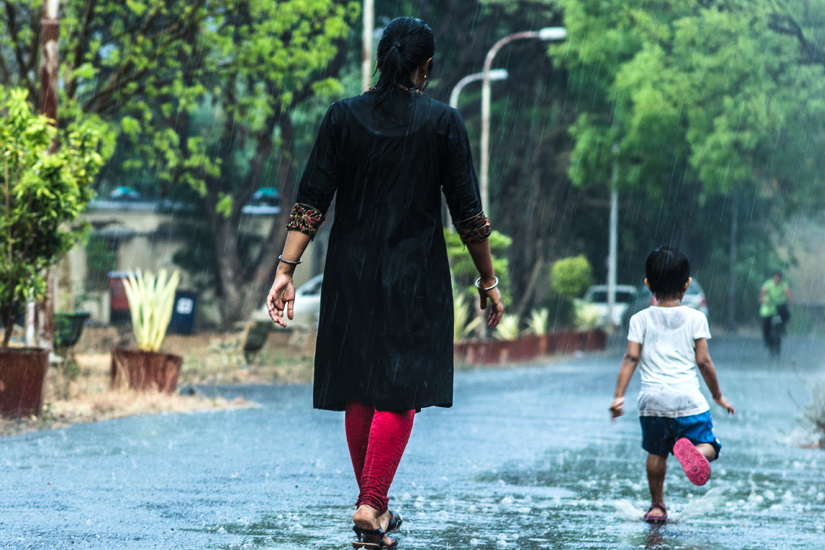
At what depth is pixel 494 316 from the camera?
189 inches

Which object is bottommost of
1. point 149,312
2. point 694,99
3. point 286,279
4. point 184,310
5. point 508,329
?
point 184,310

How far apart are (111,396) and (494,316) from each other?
7031 millimetres

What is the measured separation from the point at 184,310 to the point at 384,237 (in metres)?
26.3

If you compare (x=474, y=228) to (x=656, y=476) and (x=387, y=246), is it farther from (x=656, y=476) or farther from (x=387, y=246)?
(x=656, y=476)

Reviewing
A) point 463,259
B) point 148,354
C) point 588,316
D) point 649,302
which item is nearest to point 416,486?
point 148,354

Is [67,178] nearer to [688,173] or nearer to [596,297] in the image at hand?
[688,173]

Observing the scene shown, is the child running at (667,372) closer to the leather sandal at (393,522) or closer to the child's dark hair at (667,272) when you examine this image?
the child's dark hair at (667,272)

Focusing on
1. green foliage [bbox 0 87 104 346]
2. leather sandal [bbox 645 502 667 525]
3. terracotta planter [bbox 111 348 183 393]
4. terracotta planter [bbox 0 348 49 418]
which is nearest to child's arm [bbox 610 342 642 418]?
leather sandal [bbox 645 502 667 525]

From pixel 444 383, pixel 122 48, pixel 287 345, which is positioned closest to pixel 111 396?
pixel 444 383

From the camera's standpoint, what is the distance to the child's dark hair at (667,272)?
5.71 metres

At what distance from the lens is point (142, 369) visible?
11.8m

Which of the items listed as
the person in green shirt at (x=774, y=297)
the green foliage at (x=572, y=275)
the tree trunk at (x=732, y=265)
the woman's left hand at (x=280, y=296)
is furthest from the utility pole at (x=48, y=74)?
the tree trunk at (x=732, y=265)

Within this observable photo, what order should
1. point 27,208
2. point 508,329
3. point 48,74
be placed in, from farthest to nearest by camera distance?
point 508,329, point 48,74, point 27,208

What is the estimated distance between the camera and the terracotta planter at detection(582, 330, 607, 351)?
26.3m
